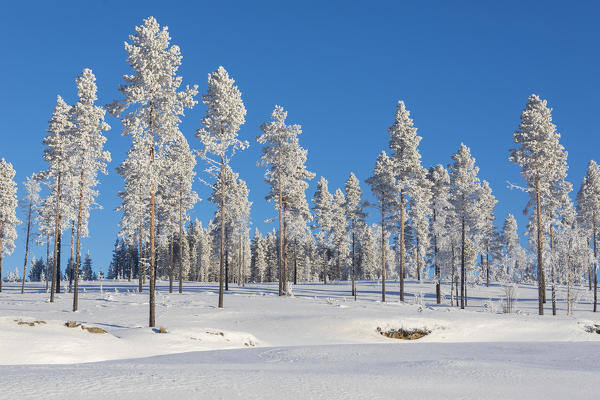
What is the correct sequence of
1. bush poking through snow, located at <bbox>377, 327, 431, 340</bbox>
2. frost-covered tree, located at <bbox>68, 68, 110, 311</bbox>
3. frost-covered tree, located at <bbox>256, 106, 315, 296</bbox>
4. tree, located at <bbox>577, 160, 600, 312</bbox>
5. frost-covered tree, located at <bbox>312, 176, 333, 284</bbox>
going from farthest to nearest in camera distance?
frost-covered tree, located at <bbox>312, 176, 333, 284</bbox>, tree, located at <bbox>577, 160, 600, 312</bbox>, frost-covered tree, located at <bbox>256, 106, 315, 296</bbox>, frost-covered tree, located at <bbox>68, 68, 110, 311</bbox>, bush poking through snow, located at <bbox>377, 327, 431, 340</bbox>

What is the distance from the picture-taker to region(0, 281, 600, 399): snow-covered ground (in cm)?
812

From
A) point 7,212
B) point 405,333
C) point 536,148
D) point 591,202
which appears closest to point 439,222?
point 536,148

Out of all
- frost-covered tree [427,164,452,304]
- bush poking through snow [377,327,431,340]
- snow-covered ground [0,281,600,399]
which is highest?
frost-covered tree [427,164,452,304]

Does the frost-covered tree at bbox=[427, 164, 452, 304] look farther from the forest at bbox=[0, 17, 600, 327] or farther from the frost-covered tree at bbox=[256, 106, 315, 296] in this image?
the frost-covered tree at bbox=[256, 106, 315, 296]

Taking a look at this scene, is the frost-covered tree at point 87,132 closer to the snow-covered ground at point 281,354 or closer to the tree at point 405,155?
the snow-covered ground at point 281,354

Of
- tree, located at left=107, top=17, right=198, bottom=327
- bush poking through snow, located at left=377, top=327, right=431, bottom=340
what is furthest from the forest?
bush poking through snow, located at left=377, top=327, right=431, bottom=340

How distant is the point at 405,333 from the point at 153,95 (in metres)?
17.3

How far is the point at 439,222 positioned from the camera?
1924 inches

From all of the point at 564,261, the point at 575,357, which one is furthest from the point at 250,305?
the point at 564,261

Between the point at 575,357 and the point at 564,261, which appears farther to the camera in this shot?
the point at 564,261

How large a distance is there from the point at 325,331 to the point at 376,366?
495 inches

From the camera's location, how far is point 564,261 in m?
39.3

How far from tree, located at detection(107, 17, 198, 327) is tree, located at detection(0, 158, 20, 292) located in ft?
118

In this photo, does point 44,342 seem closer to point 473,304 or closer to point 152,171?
point 152,171
